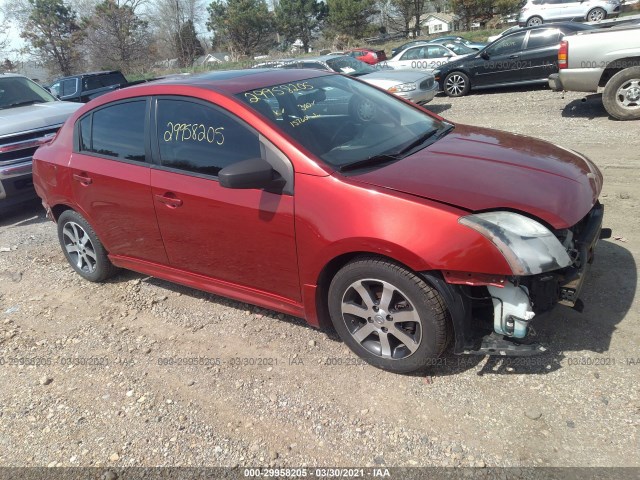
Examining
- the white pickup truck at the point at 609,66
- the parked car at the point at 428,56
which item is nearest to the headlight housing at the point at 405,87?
the white pickup truck at the point at 609,66

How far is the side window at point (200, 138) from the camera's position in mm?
3273

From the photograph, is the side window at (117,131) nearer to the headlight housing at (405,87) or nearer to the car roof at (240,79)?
the car roof at (240,79)

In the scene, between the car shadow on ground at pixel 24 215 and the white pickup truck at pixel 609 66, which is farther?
the white pickup truck at pixel 609 66

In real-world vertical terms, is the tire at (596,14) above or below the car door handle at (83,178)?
above

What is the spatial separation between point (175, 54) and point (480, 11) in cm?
2994

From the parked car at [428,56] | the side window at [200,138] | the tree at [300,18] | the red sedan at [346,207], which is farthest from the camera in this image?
the tree at [300,18]

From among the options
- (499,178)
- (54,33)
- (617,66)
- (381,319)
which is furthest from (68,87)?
(54,33)

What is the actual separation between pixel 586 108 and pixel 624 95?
1504mm

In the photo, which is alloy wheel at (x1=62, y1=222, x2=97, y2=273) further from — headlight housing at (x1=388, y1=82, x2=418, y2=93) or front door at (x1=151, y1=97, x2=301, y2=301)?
headlight housing at (x1=388, y1=82, x2=418, y2=93)

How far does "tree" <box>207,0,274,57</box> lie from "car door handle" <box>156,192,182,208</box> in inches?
1872

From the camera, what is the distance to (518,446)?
251 cm

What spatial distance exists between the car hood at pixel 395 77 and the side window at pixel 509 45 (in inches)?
71.4

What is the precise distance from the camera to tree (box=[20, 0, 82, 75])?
125 ft

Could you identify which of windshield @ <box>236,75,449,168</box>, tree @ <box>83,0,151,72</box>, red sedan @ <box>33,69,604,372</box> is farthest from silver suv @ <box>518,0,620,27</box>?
tree @ <box>83,0,151,72</box>
